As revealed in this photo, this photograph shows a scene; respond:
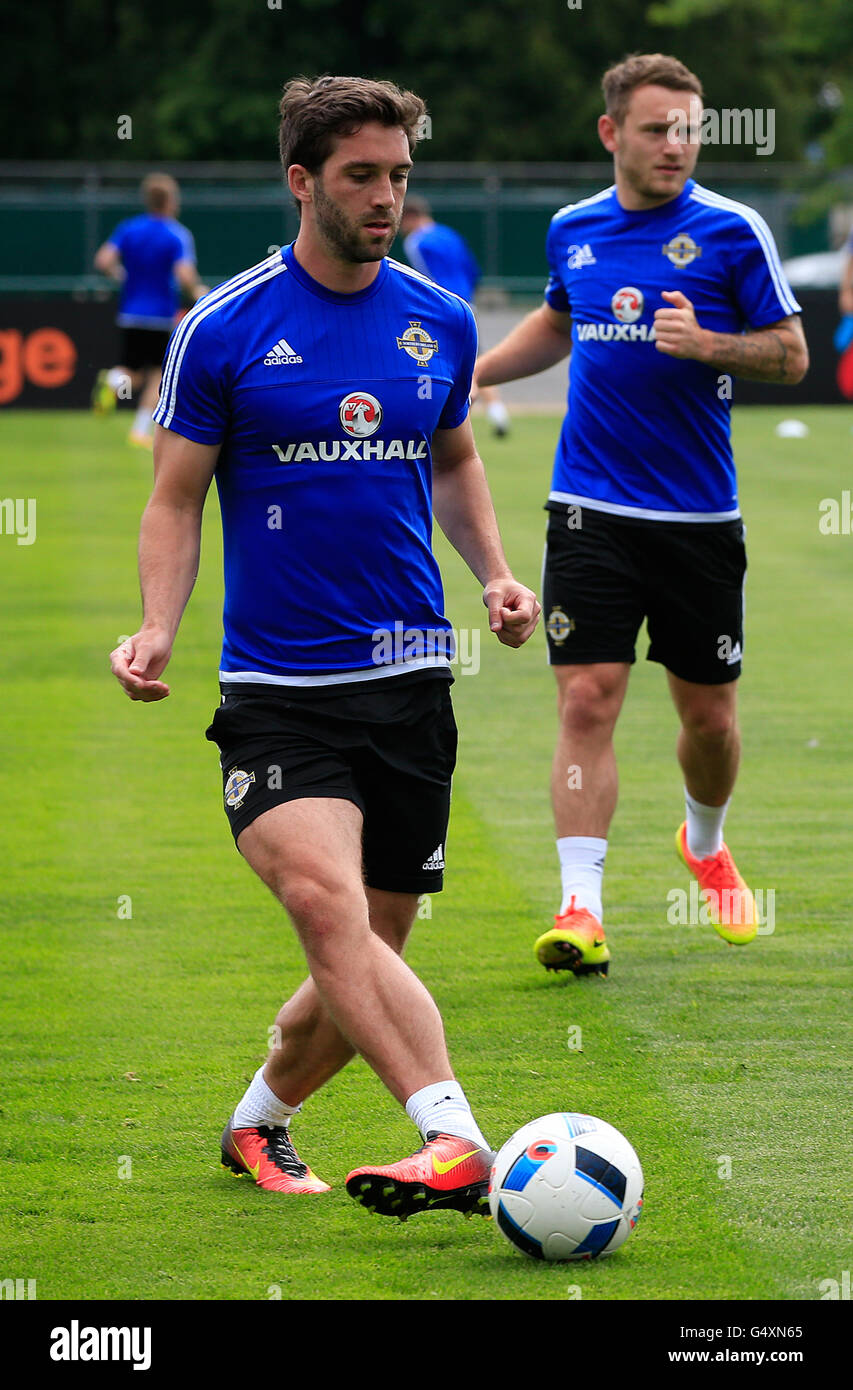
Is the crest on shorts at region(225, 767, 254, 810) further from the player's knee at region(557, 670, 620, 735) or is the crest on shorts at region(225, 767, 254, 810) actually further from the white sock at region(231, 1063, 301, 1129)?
the player's knee at region(557, 670, 620, 735)

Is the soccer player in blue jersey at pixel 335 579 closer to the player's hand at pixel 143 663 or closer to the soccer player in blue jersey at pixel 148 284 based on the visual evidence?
the player's hand at pixel 143 663

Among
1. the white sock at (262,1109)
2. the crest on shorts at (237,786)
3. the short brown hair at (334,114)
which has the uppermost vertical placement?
the short brown hair at (334,114)

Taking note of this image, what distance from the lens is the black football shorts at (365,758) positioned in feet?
14.4

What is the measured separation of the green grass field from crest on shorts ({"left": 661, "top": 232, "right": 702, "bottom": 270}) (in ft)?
6.91

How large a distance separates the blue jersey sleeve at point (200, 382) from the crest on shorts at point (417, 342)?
0.39 meters

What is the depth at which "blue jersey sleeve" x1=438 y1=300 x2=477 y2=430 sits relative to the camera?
467cm

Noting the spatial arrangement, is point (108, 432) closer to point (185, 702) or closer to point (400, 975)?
point (185, 702)

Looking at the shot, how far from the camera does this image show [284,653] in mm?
4492

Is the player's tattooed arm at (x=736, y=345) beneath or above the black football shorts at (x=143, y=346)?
A: beneath

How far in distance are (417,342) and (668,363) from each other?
7.05ft

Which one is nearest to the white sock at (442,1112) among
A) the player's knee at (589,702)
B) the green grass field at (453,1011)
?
the green grass field at (453,1011)

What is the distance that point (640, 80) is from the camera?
655 cm

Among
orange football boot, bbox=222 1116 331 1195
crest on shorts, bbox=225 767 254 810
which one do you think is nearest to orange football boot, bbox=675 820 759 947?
orange football boot, bbox=222 1116 331 1195

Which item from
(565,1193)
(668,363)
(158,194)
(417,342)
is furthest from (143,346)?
(565,1193)
